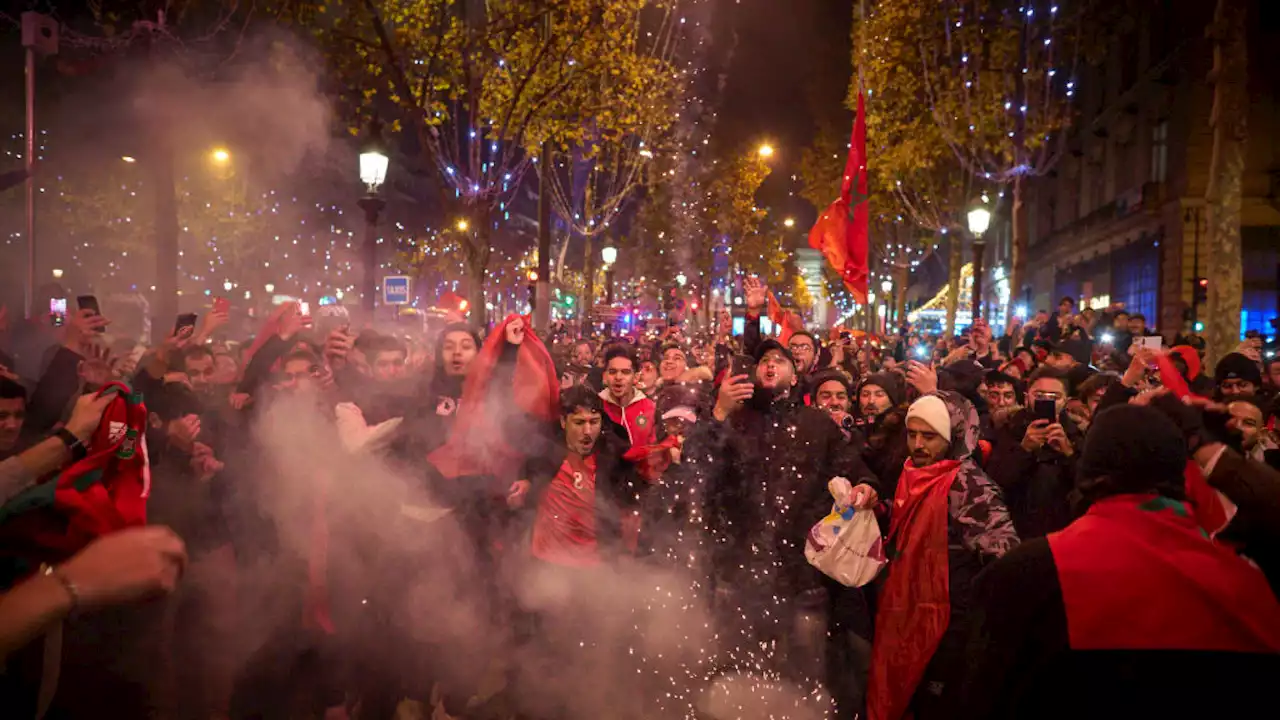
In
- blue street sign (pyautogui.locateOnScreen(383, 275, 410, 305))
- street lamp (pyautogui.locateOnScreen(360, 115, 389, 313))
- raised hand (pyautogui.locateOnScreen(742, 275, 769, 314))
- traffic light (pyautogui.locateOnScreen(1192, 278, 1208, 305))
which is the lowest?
raised hand (pyautogui.locateOnScreen(742, 275, 769, 314))

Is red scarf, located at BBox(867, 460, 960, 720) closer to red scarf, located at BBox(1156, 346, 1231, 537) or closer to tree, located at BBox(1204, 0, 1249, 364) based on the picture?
red scarf, located at BBox(1156, 346, 1231, 537)

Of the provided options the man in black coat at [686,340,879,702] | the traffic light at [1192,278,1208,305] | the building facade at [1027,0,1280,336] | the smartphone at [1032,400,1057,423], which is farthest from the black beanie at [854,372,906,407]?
the traffic light at [1192,278,1208,305]

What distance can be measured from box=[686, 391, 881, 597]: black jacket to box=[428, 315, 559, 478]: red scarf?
3.95 feet

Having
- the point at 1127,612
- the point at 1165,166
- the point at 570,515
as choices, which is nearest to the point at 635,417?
the point at 570,515

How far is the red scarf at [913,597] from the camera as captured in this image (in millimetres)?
3729

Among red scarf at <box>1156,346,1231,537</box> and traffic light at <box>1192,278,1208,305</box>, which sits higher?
traffic light at <box>1192,278,1208,305</box>

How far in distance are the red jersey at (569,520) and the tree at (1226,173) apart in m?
10.9

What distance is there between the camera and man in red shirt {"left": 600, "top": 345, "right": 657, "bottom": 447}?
17.7 feet

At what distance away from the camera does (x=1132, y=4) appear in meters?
26.1

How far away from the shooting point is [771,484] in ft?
14.5

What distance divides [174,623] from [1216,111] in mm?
13454

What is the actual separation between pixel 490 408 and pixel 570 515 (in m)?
0.91

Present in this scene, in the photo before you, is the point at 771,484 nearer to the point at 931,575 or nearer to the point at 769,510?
the point at 769,510

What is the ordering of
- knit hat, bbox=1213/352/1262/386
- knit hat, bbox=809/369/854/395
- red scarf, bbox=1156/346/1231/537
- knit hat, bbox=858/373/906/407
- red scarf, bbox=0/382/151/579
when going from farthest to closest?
knit hat, bbox=1213/352/1262/386 → knit hat, bbox=858/373/906/407 → knit hat, bbox=809/369/854/395 → red scarf, bbox=0/382/151/579 → red scarf, bbox=1156/346/1231/537
